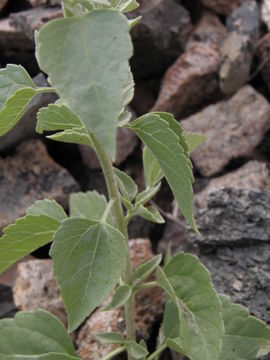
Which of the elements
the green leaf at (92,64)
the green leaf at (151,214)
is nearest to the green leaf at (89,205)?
the green leaf at (151,214)

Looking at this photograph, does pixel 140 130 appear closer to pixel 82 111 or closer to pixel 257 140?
pixel 82 111

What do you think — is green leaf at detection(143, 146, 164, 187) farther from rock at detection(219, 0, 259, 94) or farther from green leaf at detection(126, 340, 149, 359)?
rock at detection(219, 0, 259, 94)

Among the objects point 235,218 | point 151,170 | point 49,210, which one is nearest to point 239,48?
point 235,218

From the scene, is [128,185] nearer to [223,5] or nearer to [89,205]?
[89,205]

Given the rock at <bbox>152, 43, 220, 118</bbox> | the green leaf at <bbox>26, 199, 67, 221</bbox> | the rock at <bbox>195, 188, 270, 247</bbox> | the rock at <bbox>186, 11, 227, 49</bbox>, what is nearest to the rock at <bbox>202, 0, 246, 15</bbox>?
the rock at <bbox>186, 11, 227, 49</bbox>

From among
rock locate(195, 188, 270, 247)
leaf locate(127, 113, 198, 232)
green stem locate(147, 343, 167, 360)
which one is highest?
leaf locate(127, 113, 198, 232)
